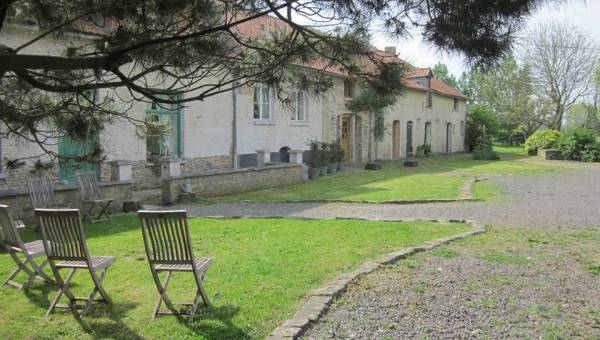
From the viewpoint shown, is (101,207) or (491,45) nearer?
(491,45)

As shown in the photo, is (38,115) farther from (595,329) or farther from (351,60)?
(595,329)

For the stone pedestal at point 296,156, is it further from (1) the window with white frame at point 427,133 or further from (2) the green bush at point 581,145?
(2) the green bush at point 581,145

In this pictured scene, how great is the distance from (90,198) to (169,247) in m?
6.24

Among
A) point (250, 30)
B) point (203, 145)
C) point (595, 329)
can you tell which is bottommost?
point (595, 329)

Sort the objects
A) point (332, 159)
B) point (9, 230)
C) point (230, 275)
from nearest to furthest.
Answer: point (9, 230) → point (230, 275) → point (332, 159)

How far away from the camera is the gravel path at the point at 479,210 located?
1021 cm

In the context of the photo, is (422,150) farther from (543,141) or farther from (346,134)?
(346,134)

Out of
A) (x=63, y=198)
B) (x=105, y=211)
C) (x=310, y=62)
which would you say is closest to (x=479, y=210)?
(x=310, y=62)

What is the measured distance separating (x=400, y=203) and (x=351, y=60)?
803 cm

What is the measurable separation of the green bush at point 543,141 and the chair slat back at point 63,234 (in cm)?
3597

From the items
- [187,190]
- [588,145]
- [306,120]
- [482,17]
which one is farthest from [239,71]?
[588,145]

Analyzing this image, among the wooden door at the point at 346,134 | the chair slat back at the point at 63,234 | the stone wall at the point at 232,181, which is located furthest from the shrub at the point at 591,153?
the chair slat back at the point at 63,234

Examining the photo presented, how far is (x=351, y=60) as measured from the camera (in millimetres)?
5055

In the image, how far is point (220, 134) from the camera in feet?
58.9
